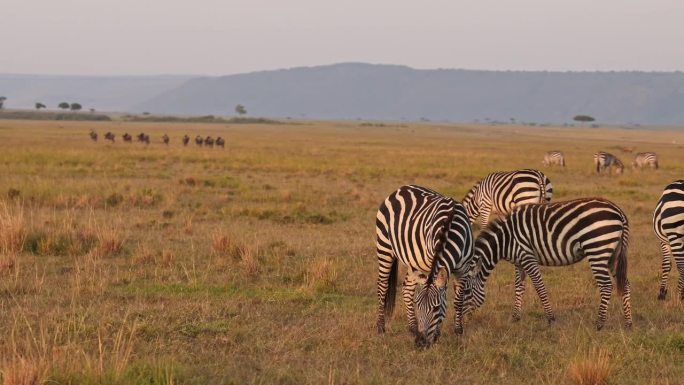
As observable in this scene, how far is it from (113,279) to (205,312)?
2.32 meters

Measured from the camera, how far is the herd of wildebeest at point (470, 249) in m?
7.47

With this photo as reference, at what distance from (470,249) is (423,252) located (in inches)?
23.0

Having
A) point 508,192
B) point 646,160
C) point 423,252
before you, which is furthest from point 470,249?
point 646,160

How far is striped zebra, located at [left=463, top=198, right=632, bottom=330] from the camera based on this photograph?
8.59 metres

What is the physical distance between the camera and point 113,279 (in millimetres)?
10281

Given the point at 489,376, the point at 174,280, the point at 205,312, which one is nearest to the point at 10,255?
the point at 174,280

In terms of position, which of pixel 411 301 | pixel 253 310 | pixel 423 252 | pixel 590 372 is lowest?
pixel 253 310

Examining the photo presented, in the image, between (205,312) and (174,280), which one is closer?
(205,312)

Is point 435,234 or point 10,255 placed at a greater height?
point 435,234

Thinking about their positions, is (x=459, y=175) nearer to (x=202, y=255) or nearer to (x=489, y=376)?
(x=202, y=255)

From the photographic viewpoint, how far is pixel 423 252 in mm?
7742

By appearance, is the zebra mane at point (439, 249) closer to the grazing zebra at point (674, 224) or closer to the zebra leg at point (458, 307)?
the zebra leg at point (458, 307)

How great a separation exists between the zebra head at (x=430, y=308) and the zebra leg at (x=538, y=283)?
192cm

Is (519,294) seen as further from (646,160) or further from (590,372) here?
(646,160)
